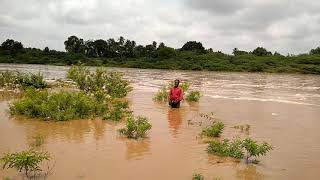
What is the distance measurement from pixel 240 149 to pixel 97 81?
1070 cm

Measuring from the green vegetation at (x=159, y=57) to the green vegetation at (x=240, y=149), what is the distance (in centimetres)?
5790

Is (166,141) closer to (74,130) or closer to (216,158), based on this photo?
(216,158)

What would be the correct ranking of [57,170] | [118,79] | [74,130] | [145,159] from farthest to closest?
[118,79] → [74,130] → [145,159] → [57,170]

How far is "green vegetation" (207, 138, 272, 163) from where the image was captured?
778 cm

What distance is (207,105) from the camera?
17469mm

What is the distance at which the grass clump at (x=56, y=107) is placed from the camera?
11.5 meters

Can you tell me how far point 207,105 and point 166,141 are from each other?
8.17 m

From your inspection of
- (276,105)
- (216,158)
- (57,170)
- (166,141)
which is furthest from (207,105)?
(57,170)

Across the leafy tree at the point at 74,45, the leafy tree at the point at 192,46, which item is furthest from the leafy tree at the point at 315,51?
the leafy tree at the point at 74,45

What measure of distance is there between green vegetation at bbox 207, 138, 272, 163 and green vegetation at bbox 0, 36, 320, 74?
5790 centimetres

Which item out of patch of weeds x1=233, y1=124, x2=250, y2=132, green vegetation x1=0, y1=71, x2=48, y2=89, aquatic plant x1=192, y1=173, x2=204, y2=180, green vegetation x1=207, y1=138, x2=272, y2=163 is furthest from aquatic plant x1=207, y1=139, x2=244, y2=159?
green vegetation x1=0, y1=71, x2=48, y2=89

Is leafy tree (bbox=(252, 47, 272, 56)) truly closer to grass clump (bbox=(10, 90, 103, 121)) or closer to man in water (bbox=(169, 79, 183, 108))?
man in water (bbox=(169, 79, 183, 108))

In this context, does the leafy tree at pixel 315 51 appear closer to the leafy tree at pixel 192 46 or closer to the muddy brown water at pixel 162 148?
the leafy tree at pixel 192 46

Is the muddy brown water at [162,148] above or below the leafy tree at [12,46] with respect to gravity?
below
